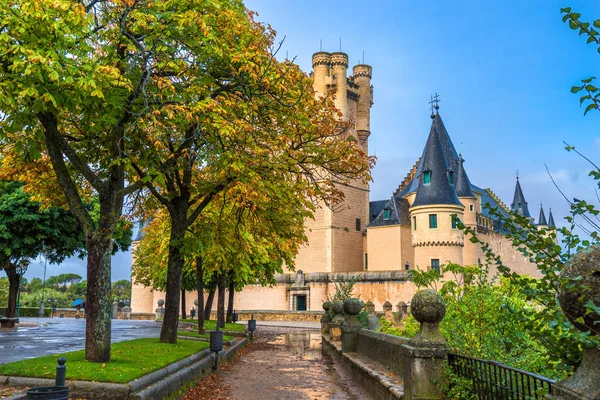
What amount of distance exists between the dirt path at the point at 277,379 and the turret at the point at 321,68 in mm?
44356

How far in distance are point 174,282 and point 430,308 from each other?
29.8 feet

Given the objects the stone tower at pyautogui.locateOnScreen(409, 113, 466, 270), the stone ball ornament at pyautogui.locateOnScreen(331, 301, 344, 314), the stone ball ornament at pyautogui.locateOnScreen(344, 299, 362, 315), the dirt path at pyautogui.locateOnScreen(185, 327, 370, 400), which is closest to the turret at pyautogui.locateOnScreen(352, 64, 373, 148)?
the stone tower at pyautogui.locateOnScreen(409, 113, 466, 270)

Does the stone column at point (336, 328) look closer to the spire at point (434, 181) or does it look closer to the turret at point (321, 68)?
the spire at point (434, 181)

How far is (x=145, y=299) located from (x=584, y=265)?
59239mm

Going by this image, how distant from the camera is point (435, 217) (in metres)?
45.8

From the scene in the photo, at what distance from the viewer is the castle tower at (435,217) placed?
4544 cm

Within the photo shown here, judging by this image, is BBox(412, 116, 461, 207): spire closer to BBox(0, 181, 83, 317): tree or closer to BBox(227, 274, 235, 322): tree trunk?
BBox(227, 274, 235, 322): tree trunk

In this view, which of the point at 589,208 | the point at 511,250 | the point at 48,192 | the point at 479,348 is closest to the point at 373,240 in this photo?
the point at 511,250

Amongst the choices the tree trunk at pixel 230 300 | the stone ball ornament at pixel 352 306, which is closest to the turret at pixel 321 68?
the tree trunk at pixel 230 300

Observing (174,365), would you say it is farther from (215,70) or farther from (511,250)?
(511,250)

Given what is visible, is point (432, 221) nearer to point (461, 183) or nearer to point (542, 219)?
point (461, 183)

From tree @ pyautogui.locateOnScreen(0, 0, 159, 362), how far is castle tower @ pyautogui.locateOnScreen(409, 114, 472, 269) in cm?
Result: 3676

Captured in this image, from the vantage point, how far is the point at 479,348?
24.6 ft

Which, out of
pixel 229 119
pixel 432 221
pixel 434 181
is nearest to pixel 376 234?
pixel 432 221
